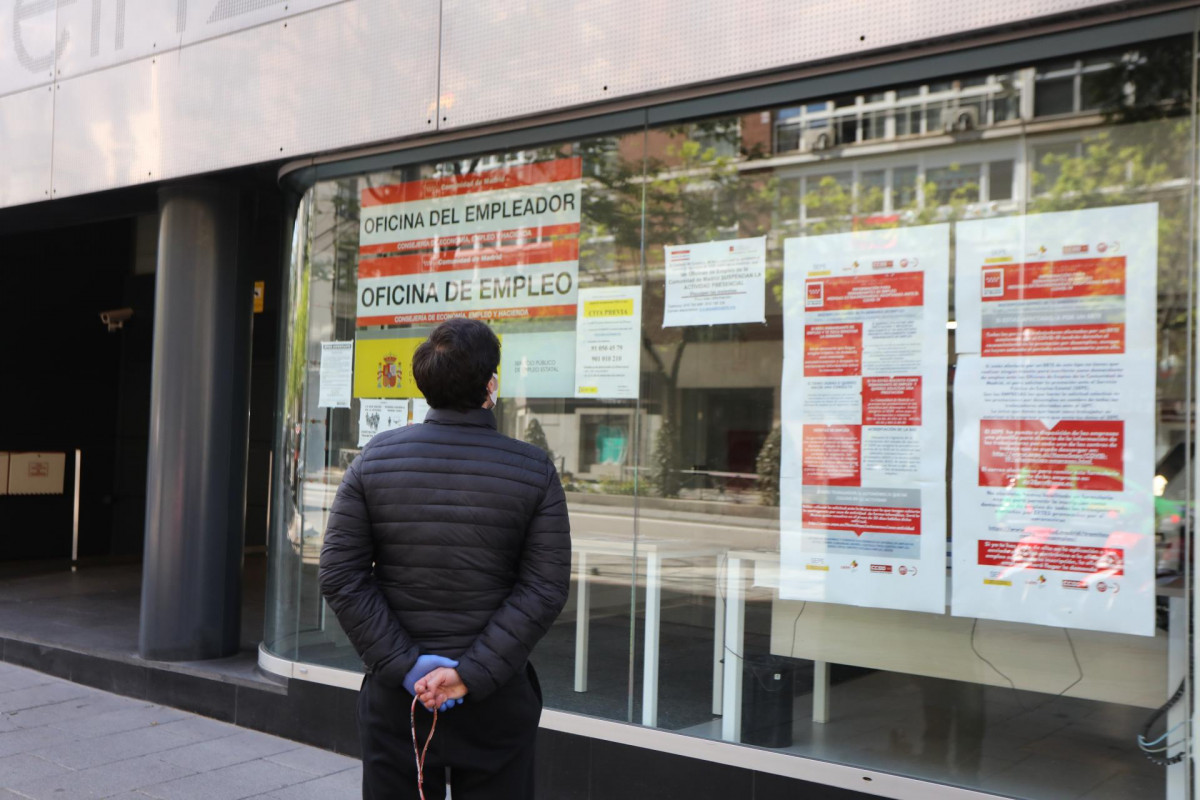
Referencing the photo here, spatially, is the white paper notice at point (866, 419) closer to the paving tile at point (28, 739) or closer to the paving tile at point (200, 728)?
the paving tile at point (200, 728)

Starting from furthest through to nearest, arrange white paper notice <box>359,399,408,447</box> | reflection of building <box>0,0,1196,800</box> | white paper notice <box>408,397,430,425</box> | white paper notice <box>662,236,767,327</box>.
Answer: white paper notice <box>359,399,408,447</box> < white paper notice <box>408,397,430,425</box> < white paper notice <box>662,236,767,327</box> < reflection of building <box>0,0,1196,800</box>

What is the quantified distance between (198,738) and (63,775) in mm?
834

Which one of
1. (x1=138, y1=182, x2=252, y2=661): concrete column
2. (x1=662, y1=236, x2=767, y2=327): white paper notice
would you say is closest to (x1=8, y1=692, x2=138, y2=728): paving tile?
(x1=138, y1=182, x2=252, y2=661): concrete column

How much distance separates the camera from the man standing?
270cm

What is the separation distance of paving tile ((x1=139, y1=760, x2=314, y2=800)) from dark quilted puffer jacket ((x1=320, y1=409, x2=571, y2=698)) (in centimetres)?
261

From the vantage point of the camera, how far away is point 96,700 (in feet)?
21.4

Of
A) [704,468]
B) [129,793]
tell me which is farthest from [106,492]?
[704,468]

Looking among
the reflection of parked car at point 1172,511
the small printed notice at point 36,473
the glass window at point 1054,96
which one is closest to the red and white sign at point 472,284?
the glass window at point 1054,96

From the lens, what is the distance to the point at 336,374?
243 inches

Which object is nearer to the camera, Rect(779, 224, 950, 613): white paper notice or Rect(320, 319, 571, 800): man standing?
Rect(320, 319, 571, 800): man standing

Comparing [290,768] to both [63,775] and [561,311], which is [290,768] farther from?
[561,311]

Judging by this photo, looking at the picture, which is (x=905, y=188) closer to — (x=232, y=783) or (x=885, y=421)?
(x=885, y=421)

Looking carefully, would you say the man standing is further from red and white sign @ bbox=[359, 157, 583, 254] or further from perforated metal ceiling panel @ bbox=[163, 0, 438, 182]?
perforated metal ceiling panel @ bbox=[163, 0, 438, 182]

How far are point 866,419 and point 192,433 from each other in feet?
14.1
